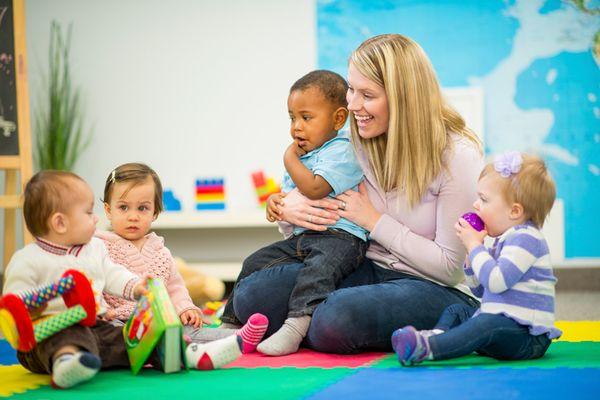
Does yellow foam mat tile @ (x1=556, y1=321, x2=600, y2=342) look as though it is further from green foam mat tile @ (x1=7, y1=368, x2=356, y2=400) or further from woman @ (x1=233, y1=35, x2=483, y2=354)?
green foam mat tile @ (x1=7, y1=368, x2=356, y2=400)

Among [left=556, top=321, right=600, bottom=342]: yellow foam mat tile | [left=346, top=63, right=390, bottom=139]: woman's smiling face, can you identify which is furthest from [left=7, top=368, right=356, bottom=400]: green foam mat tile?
[left=556, top=321, right=600, bottom=342]: yellow foam mat tile

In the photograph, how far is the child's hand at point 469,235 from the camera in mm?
2035

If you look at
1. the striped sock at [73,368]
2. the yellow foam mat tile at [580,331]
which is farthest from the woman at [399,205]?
the striped sock at [73,368]

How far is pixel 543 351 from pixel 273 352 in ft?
2.34

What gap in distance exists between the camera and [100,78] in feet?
17.8

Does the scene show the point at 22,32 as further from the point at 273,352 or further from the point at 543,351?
the point at 543,351

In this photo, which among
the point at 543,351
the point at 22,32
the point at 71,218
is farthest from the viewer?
the point at 22,32

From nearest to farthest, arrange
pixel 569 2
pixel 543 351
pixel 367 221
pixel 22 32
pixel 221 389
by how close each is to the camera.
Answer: pixel 221 389 < pixel 543 351 < pixel 367 221 < pixel 22 32 < pixel 569 2

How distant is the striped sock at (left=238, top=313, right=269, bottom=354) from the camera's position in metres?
2.24

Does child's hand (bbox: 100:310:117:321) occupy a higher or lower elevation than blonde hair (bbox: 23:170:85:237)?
lower

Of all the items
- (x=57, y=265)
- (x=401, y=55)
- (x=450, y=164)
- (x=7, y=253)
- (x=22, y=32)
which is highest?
(x=22, y=32)

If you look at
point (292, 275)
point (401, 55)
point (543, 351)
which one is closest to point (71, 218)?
point (292, 275)

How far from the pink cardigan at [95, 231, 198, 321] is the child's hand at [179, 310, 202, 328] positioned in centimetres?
2

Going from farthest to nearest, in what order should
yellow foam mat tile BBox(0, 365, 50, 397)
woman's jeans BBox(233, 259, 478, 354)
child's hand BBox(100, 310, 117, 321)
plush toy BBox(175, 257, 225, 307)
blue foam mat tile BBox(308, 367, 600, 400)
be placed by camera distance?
1. plush toy BBox(175, 257, 225, 307)
2. woman's jeans BBox(233, 259, 478, 354)
3. child's hand BBox(100, 310, 117, 321)
4. yellow foam mat tile BBox(0, 365, 50, 397)
5. blue foam mat tile BBox(308, 367, 600, 400)
